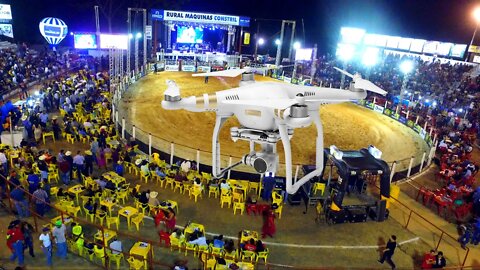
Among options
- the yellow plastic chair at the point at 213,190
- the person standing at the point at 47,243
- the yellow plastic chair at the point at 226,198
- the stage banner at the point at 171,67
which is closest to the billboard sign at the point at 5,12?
the stage banner at the point at 171,67

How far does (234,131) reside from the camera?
9.40 meters

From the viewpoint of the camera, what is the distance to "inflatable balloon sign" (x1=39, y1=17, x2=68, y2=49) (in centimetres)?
3139

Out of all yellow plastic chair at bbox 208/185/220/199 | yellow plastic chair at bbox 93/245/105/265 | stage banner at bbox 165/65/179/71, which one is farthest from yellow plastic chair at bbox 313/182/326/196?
stage banner at bbox 165/65/179/71

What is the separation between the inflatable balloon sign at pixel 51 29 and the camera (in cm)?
3139

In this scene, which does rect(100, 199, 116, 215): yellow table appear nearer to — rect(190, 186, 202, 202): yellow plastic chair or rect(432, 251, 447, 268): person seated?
rect(190, 186, 202, 202): yellow plastic chair

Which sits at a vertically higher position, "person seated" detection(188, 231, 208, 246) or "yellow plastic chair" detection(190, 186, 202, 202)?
"person seated" detection(188, 231, 208, 246)

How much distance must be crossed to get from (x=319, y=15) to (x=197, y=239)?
52.7 meters

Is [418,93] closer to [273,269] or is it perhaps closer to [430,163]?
[430,163]

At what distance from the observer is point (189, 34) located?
158 ft

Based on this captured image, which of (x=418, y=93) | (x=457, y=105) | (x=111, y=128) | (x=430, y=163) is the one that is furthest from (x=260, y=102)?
(x=418, y=93)

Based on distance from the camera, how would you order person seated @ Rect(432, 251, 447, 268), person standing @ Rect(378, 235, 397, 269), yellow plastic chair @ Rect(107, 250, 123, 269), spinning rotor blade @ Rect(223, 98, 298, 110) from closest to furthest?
spinning rotor blade @ Rect(223, 98, 298, 110), yellow plastic chair @ Rect(107, 250, 123, 269), person seated @ Rect(432, 251, 447, 268), person standing @ Rect(378, 235, 397, 269)

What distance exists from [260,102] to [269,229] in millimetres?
5267

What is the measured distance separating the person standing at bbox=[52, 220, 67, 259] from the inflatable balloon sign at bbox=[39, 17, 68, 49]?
2582 cm

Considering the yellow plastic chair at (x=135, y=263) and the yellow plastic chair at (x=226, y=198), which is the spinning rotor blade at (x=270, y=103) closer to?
the yellow plastic chair at (x=135, y=263)
